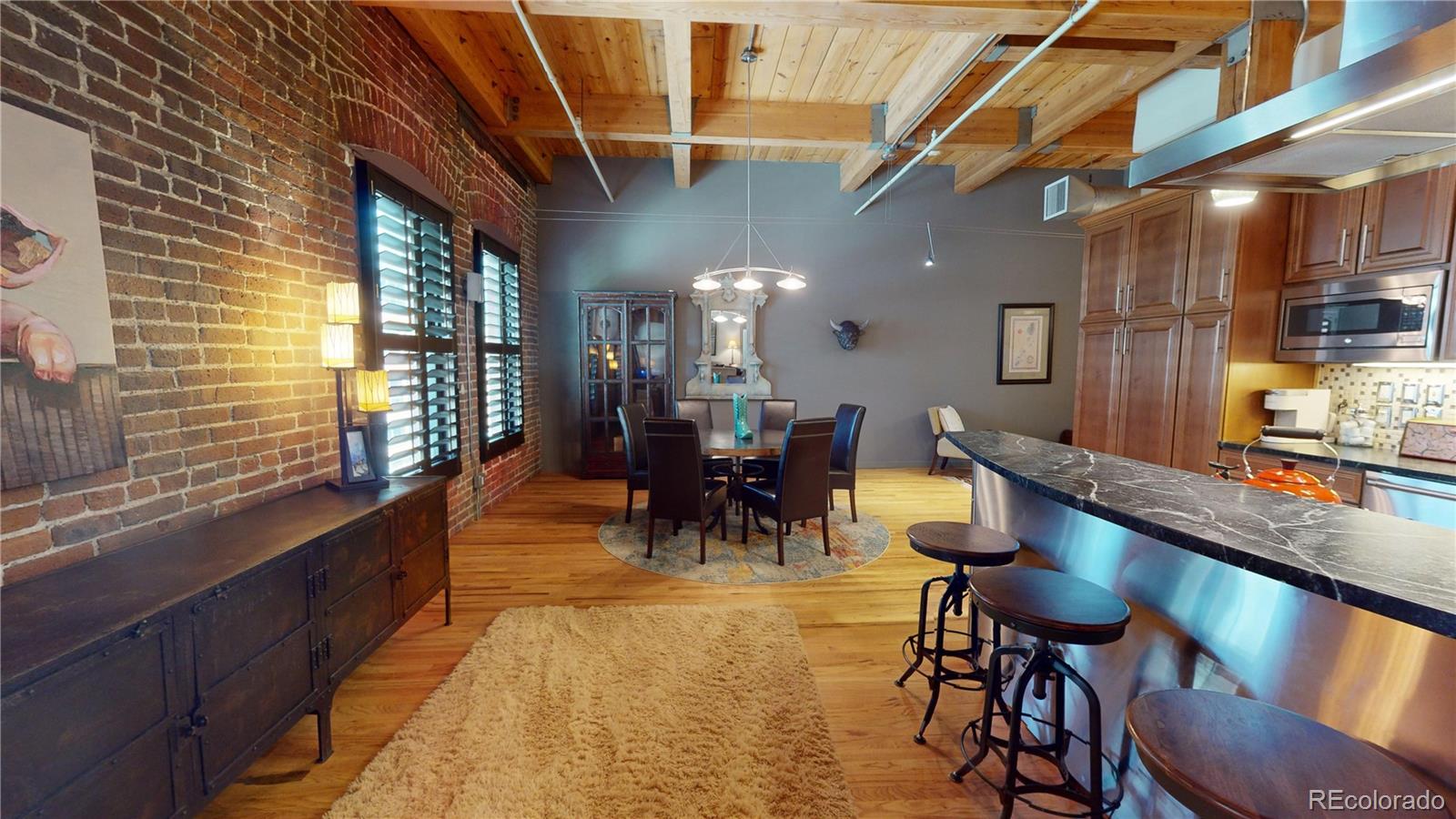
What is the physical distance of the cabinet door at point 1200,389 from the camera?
311cm

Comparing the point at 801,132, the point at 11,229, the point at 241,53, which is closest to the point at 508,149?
the point at 801,132

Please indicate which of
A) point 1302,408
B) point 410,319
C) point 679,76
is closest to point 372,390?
point 410,319

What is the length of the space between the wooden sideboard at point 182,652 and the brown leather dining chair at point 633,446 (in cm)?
205

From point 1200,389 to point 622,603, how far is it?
369 centimetres

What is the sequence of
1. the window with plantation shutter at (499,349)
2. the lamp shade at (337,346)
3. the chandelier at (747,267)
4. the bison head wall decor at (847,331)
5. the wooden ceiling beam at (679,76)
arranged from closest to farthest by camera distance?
the lamp shade at (337,346), the wooden ceiling beam at (679,76), the window with plantation shutter at (499,349), the chandelier at (747,267), the bison head wall decor at (847,331)

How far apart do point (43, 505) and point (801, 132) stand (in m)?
4.66

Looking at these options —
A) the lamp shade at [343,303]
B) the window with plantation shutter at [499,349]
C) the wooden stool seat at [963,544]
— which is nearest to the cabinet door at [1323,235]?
the wooden stool seat at [963,544]

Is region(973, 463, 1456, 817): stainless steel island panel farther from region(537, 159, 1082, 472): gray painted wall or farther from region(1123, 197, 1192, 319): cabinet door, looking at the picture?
region(537, 159, 1082, 472): gray painted wall

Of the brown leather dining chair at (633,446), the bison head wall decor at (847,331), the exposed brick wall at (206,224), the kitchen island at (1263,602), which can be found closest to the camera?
the kitchen island at (1263,602)

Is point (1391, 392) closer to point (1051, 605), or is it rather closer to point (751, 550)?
point (1051, 605)

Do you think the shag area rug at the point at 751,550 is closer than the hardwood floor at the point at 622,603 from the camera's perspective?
No

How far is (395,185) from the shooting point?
2953mm

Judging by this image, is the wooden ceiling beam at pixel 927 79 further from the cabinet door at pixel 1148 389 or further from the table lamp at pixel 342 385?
the table lamp at pixel 342 385

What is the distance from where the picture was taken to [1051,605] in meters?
1.36
